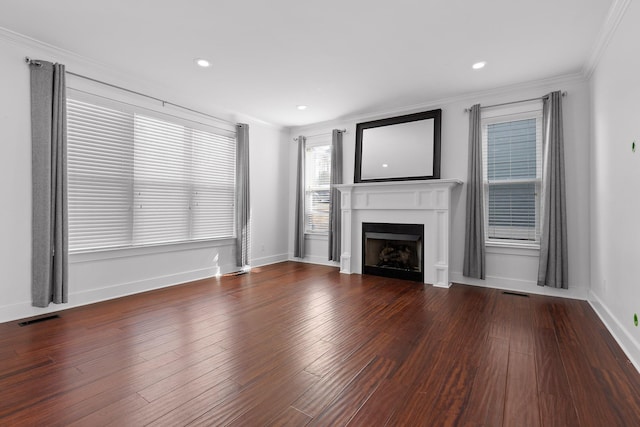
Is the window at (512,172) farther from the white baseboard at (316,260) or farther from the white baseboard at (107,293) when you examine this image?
the white baseboard at (107,293)

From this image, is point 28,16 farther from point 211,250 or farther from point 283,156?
point 283,156

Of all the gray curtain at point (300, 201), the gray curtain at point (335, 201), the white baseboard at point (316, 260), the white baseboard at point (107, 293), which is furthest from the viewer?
the gray curtain at point (300, 201)

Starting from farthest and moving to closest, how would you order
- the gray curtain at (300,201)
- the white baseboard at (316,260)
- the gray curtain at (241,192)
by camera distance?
1. the gray curtain at (300,201)
2. the white baseboard at (316,260)
3. the gray curtain at (241,192)

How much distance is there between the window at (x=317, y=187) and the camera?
5.80 m

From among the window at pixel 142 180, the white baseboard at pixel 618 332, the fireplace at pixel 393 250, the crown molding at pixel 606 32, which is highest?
the crown molding at pixel 606 32

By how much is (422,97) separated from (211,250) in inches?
155


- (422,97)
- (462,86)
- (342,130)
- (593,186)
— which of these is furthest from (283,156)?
(593,186)

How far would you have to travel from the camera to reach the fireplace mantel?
166 inches

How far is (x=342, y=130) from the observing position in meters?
5.51

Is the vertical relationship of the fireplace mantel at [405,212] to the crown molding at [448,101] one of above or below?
below

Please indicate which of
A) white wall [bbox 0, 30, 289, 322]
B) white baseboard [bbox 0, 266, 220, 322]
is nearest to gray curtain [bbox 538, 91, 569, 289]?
white wall [bbox 0, 30, 289, 322]

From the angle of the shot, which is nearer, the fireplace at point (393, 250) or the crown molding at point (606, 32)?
the crown molding at point (606, 32)

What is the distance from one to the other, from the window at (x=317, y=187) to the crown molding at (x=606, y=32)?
3.75 metres

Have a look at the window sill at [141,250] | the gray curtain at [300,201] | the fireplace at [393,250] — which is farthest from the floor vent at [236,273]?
the fireplace at [393,250]
